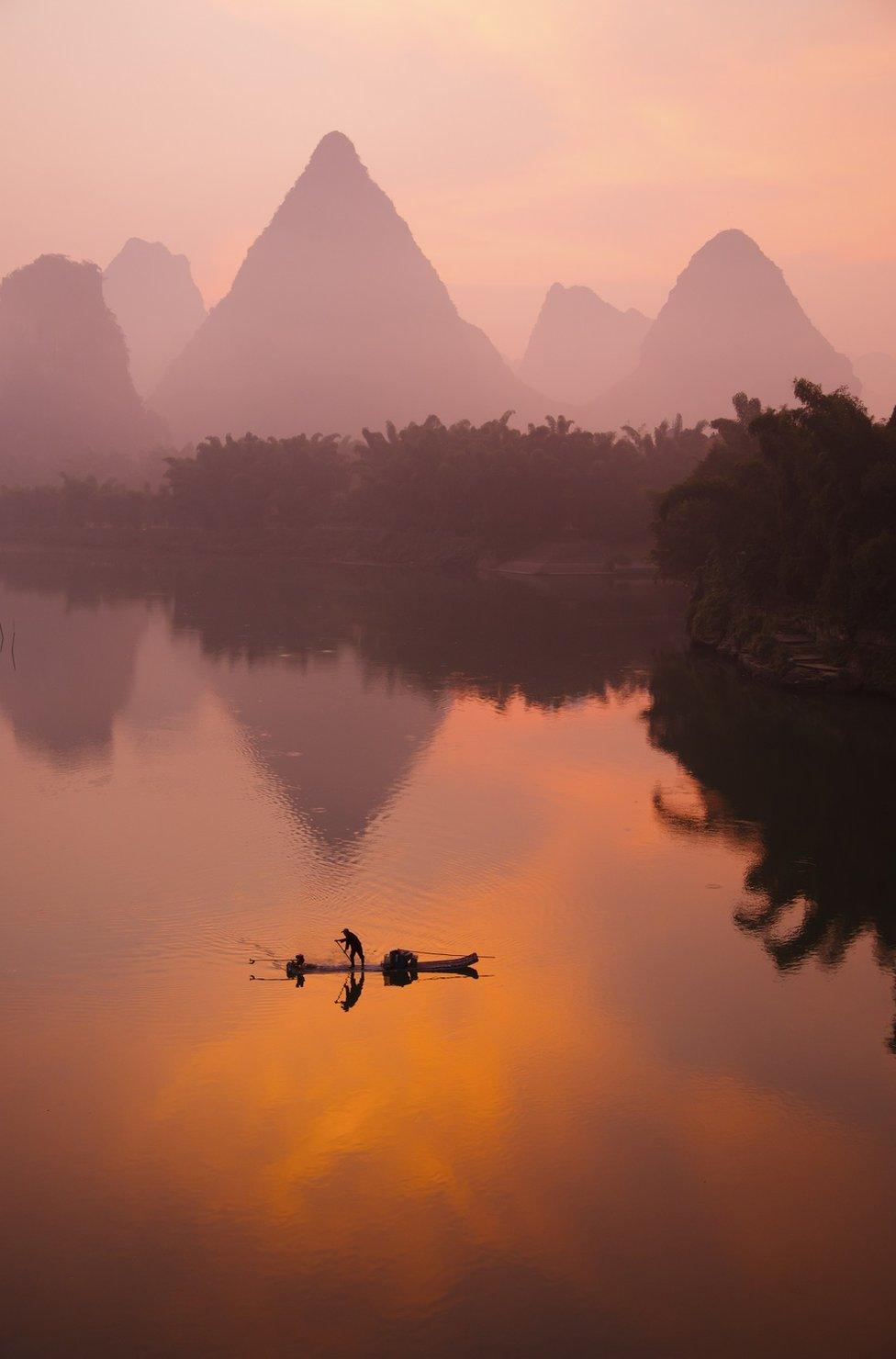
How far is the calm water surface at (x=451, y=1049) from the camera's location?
903 centimetres

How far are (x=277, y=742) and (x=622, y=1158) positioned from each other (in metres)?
17.2

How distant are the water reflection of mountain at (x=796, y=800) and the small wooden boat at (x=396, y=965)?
426cm

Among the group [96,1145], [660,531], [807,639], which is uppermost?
[660,531]

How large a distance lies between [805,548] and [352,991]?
25.9m

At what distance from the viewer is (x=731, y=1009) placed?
540 inches

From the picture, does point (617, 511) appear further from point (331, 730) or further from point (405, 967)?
point (405, 967)

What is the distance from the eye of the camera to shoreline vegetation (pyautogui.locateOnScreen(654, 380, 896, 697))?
31.5 m

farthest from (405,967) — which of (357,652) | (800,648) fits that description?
(357,652)

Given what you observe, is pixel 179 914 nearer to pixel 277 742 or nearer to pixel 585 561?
pixel 277 742

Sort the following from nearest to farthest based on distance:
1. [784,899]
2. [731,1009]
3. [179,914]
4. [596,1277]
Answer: [596,1277] < [731,1009] < [179,914] < [784,899]

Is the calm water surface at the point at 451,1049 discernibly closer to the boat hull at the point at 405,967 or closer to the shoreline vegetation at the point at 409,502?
the boat hull at the point at 405,967

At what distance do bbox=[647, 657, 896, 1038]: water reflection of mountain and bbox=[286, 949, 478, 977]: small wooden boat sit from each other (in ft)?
14.0

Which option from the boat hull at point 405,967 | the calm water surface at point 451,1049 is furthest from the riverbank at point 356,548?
the boat hull at point 405,967

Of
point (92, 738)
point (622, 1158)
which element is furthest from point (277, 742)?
point (622, 1158)
